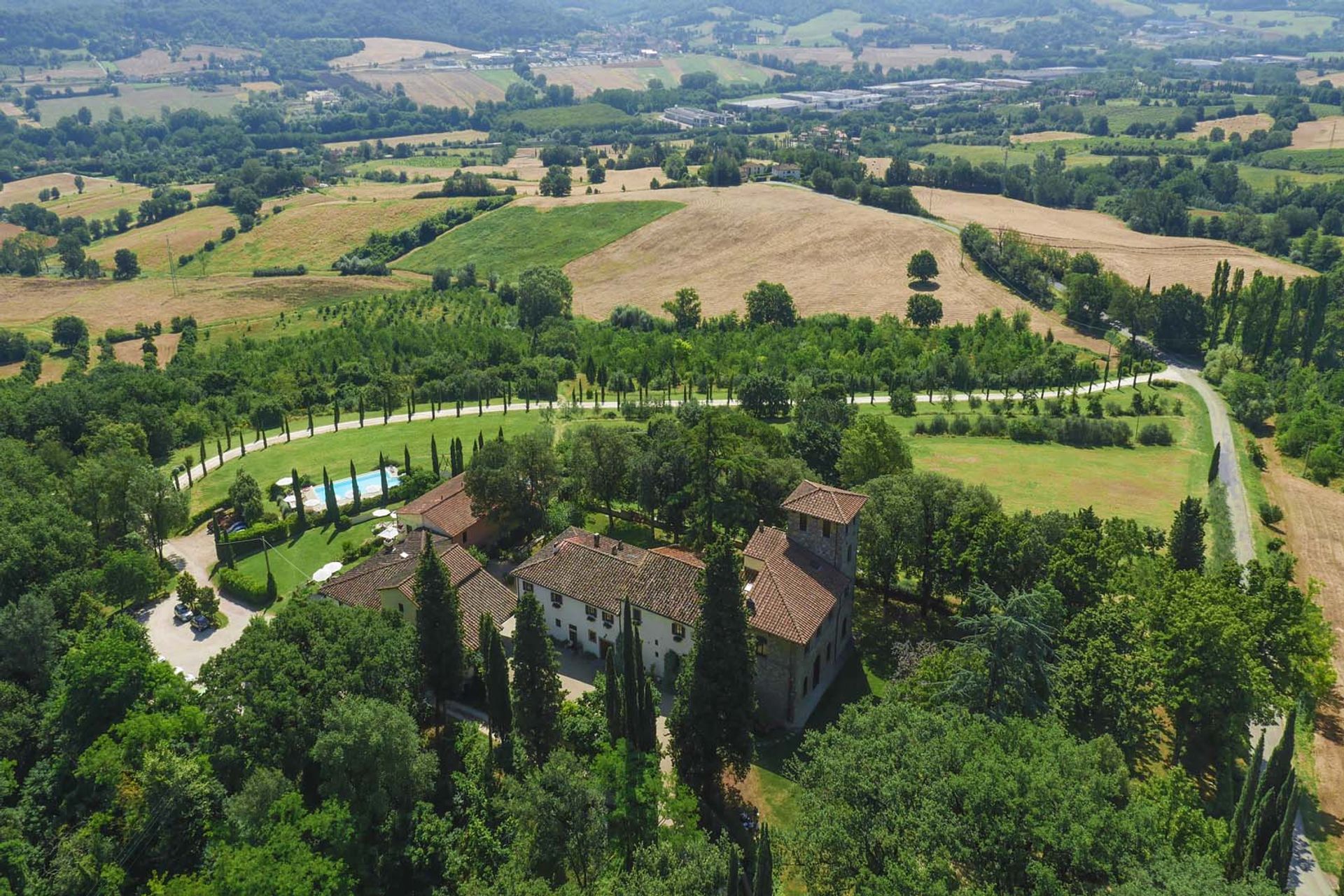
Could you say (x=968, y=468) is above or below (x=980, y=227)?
below

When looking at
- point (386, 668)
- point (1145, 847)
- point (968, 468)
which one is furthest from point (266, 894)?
point (968, 468)

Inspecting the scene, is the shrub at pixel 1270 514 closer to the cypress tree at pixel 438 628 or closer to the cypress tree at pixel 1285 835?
the cypress tree at pixel 1285 835

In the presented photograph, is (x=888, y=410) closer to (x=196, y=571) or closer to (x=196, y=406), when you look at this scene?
(x=196, y=571)

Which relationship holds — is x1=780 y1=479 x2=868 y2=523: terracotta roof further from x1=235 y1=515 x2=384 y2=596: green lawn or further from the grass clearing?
x1=235 y1=515 x2=384 y2=596: green lawn

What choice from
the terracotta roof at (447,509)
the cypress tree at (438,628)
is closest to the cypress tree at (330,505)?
the terracotta roof at (447,509)

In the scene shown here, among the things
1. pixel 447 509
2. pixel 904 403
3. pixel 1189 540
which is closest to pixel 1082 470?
pixel 904 403

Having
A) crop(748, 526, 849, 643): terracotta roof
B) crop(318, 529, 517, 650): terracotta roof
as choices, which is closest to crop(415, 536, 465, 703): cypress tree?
crop(318, 529, 517, 650): terracotta roof

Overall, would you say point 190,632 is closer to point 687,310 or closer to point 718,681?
point 718,681
